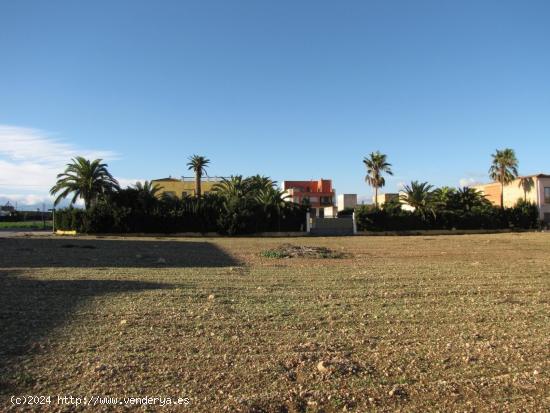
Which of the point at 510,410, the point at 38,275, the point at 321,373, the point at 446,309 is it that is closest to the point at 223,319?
the point at 321,373

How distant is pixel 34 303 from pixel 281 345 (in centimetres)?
521

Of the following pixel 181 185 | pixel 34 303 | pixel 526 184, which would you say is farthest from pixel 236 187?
pixel 34 303

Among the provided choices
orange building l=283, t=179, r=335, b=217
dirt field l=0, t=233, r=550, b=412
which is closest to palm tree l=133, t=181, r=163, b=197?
dirt field l=0, t=233, r=550, b=412

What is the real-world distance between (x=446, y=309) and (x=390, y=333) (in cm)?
238

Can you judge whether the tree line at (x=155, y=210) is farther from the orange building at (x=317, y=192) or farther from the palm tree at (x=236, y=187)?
the orange building at (x=317, y=192)

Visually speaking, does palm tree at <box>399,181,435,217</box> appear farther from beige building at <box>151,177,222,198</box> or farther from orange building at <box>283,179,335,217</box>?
orange building at <box>283,179,335,217</box>

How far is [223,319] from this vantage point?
8.10 meters

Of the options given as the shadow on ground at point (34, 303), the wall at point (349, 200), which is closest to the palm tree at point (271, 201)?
the shadow on ground at point (34, 303)

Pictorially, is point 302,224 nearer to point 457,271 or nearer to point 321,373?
Answer: point 457,271

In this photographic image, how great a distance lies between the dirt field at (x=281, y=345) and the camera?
483cm

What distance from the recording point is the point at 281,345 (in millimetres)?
6523

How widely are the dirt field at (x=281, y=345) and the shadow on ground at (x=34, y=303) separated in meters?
0.02

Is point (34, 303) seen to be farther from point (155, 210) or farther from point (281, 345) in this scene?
point (155, 210)

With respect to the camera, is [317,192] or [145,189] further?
[317,192]
